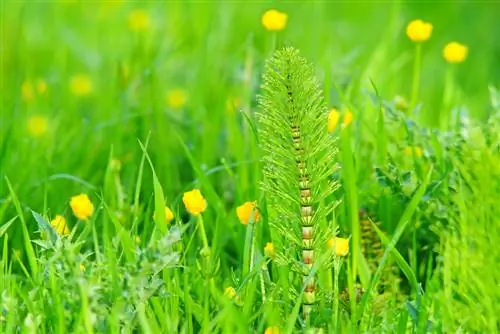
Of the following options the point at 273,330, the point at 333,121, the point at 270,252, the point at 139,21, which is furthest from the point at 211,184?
the point at 139,21

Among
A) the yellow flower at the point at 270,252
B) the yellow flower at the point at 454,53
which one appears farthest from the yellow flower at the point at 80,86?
the yellow flower at the point at 270,252

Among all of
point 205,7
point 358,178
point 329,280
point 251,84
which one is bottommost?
point 329,280

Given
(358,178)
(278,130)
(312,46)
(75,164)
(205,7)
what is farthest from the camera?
(312,46)

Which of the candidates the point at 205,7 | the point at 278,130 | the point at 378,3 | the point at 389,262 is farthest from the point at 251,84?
the point at 378,3

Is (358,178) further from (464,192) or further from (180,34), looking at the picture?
(180,34)

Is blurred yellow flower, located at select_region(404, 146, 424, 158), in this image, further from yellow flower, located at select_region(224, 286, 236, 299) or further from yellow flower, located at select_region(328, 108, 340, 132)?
yellow flower, located at select_region(224, 286, 236, 299)

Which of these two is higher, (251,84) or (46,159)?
(251,84)
